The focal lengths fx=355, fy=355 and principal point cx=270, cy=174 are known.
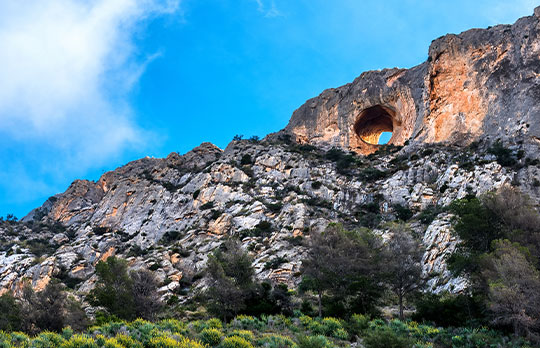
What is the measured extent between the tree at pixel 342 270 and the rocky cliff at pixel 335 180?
6.46m

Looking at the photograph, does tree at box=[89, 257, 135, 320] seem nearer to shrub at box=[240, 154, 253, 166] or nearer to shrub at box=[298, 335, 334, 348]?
shrub at box=[298, 335, 334, 348]

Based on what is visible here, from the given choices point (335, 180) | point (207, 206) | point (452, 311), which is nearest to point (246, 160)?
point (207, 206)

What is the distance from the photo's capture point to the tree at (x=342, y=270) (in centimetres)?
2512

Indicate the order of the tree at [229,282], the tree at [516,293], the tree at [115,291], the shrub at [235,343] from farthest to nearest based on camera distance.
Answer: the tree at [115,291] → the tree at [229,282] → the tree at [516,293] → the shrub at [235,343]

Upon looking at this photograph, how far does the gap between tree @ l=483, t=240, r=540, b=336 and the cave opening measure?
54.0 m

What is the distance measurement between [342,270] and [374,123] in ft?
183

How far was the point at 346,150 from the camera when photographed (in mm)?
68938

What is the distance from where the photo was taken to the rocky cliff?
41719 millimetres

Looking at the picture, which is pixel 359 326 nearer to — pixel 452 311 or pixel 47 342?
pixel 452 311

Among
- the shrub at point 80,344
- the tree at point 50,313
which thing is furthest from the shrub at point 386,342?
the tree at point 50,313

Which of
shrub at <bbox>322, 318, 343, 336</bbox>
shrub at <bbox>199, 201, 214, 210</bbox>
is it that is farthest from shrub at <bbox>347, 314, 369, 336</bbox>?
shrub at <bbox>199, 201, 214, 210</bbox>

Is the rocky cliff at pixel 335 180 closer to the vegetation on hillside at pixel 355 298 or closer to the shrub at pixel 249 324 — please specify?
the vegetation on hillside at pixel 355 298

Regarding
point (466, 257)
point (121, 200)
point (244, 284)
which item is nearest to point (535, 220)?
point (466, 257)

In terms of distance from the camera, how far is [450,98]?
56.8 m
